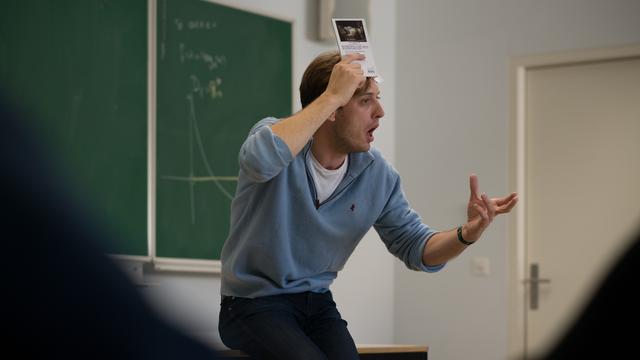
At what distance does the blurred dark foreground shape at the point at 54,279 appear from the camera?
0.32 metres

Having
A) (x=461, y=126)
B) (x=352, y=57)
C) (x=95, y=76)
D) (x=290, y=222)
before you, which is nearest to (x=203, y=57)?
(x=95, y=76)

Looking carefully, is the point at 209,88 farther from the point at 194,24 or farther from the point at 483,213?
the point at 483,213

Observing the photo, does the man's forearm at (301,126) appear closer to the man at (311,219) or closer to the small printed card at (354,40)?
the man at (311,219)

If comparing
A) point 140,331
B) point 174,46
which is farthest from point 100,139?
point 140,331

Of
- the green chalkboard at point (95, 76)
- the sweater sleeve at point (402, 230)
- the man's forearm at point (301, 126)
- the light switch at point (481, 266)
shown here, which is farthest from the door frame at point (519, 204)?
the man's forearm at point (301, 126)

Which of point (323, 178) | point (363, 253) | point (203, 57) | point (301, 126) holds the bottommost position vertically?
point (363, 253)

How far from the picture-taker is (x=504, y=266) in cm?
527

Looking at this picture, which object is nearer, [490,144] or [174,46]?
[174,46]

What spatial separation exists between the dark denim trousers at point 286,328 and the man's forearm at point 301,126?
409 millimetres

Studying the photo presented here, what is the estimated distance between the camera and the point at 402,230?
2.64 m

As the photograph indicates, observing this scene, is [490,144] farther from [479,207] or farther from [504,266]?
[479,207]

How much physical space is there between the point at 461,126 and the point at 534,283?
1007 millimetres

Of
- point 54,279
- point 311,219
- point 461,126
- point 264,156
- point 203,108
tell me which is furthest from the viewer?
point 461,126

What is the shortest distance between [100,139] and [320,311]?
1.82 metres
